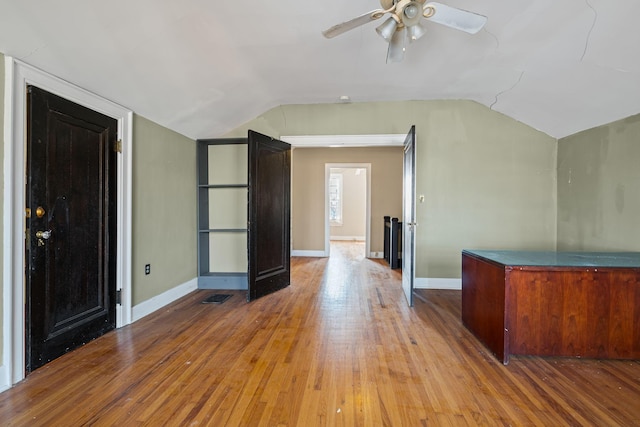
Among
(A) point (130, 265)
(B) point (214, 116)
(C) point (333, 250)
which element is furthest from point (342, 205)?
(A) point (130, 265)

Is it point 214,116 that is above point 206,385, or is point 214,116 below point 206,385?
above

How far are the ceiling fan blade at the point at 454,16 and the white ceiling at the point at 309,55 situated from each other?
0.38 meters

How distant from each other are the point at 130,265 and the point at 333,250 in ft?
16.6

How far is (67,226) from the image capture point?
2.04 metres

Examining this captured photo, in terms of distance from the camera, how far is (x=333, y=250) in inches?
282

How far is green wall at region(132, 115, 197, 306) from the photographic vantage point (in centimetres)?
271

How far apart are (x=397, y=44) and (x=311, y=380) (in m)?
2.39

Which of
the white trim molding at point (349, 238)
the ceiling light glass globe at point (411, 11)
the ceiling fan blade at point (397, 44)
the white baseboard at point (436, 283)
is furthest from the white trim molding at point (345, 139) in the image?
the white trim molding at point (349, 238)

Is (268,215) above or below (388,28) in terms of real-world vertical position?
below

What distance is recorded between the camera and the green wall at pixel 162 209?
107 inches

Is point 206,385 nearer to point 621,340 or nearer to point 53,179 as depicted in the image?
point 53,179

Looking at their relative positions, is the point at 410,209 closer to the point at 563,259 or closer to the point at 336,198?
the point at 563,259

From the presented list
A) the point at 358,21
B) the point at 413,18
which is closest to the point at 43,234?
the point at 358,21

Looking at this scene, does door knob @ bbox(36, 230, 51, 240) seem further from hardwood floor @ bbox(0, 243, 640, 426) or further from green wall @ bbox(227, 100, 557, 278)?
green wall @ bbox(227, 100, 557, 278)
